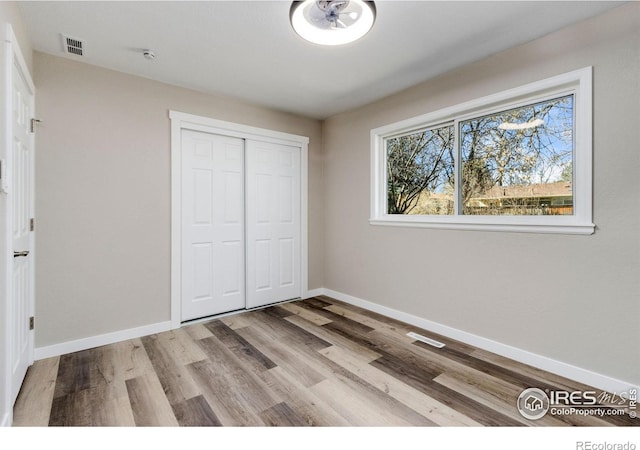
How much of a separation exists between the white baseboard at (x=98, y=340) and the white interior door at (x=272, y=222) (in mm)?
1017

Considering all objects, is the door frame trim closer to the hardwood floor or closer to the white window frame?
the hardwood floor

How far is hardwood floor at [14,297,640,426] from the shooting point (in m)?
1.74

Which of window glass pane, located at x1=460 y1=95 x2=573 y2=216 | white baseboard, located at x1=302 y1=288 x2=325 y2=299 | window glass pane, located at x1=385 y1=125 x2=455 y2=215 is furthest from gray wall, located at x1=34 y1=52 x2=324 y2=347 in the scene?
window glass pane, located at x1=460 y1=95 x2=573 y2=216

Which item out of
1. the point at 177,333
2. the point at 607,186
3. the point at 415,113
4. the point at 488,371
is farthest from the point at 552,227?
the point at 177,333

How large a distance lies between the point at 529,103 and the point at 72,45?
11.6ft

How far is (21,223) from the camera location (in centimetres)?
208

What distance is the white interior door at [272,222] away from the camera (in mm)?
3668

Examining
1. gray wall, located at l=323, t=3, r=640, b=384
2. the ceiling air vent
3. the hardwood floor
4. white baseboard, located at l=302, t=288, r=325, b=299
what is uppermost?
the ceiling air vent

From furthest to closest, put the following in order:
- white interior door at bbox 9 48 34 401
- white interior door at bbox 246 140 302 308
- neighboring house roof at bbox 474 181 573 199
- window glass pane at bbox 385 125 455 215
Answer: white interior door at bbox 246 140 302 308 → window glass pane at bbox 385 125 455 215 → neighboring house roof at bbox 474 181 573 199 → white interior door at bbox 9 48 34 401

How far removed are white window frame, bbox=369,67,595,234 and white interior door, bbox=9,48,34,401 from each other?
9.92ft

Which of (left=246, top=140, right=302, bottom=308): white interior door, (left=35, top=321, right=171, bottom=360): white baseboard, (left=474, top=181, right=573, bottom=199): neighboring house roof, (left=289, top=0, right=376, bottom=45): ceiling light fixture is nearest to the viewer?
(left=289, top=0, right=376, bottom=45): ceiling light fixture

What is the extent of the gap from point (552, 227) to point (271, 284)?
2.91 metres

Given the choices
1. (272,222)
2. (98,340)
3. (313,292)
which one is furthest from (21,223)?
(313,292)

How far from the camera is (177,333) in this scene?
2961 millimetres
